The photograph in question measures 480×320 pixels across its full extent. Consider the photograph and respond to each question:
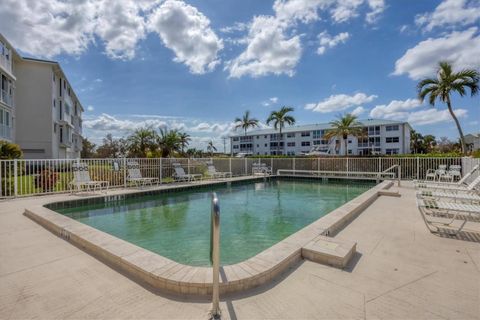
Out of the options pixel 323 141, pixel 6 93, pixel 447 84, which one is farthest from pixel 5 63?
pixel 323 141

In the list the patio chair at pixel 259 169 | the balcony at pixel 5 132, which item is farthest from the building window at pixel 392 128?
the balcony at pixel 5 132

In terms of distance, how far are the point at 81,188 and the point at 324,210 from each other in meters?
9.55

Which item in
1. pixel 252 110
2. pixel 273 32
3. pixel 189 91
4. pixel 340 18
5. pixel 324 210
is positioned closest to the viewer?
pixel 324 210

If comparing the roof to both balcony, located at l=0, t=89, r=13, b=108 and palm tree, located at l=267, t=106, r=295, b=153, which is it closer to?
palm tree, located at l=267, t=106, r=295, b=153

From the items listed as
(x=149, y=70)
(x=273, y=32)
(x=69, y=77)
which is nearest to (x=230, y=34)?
(x=273, y=32)

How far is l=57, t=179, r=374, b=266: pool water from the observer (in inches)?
178

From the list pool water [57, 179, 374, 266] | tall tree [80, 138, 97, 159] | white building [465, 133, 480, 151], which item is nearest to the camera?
pool water [57, 179, 374, 266]

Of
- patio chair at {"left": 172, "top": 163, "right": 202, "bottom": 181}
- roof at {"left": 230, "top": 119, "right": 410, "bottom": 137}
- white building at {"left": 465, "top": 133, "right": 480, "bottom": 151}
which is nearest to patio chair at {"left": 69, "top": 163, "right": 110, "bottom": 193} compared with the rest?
patio chair at {"left": 172, "top": 163, "right": 202, "bottom": 181}

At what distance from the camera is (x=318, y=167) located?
18219mm

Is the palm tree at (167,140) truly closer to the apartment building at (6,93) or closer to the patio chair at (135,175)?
the apartment building at (6,93)

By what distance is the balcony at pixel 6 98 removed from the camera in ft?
58.1

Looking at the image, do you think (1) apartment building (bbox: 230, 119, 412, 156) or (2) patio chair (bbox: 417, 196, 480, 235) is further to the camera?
(1) apartment building (bbox: 230, 119, 412, 156)

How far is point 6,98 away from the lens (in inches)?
717

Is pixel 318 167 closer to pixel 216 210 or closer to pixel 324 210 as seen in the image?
pixel 324 210
